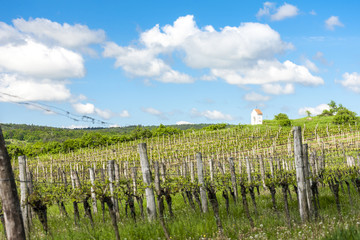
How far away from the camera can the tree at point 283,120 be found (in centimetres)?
8012

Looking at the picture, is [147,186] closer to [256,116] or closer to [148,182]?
[148,182]

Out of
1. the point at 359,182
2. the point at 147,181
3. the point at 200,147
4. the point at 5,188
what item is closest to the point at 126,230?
the point at 147,181

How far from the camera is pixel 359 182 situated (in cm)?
1186

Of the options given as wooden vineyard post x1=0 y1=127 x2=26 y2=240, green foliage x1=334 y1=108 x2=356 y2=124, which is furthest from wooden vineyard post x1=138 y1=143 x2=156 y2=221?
green foliage x1=334 y1=108 x2=356 y2=124

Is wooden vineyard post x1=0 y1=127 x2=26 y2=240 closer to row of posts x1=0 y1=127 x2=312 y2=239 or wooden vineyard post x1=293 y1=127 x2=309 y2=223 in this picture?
row of posts x1=0 y1=127 x2=312 y2=239

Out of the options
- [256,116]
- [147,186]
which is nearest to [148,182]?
[147,186]

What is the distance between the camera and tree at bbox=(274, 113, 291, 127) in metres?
80.1

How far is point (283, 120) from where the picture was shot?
264 ft

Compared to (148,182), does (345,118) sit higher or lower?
higher

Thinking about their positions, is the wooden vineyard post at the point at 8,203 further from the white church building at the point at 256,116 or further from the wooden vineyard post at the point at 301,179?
Result: the white church building at the point at 256,116

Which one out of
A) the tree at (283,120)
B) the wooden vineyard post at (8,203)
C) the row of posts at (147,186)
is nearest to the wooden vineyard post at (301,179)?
the row of posts at (147,186)

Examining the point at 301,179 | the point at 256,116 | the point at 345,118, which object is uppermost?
the point at 256,116

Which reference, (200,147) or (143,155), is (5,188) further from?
(200,147)

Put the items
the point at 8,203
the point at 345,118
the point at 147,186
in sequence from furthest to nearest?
1. the point at 345,118
2. the point at 147,186
3. the point at 8,203
